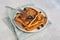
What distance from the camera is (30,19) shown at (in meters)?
0.65

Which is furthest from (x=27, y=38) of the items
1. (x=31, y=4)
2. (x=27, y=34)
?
(x=31, y=4)

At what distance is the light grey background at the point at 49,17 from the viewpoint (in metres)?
0.66

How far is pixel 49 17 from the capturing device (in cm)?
74

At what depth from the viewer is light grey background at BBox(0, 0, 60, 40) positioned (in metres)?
0.66

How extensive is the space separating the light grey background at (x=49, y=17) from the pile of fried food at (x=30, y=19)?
0.05m

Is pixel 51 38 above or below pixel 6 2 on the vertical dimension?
below

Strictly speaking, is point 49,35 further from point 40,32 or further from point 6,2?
point 6,2

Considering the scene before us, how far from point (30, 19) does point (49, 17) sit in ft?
0.47

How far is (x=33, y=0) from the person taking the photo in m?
0.84

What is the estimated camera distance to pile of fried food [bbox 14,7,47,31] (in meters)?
0.63

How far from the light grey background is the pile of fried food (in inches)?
2.0

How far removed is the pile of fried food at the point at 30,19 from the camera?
24.9 inches

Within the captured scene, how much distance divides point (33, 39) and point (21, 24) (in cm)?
9

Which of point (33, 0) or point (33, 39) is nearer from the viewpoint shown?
A: point (33, 39)
